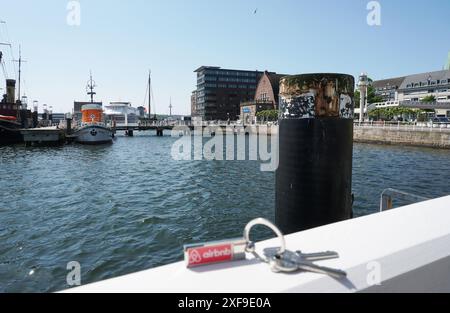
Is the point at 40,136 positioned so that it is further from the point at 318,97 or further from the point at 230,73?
the point at 230,73

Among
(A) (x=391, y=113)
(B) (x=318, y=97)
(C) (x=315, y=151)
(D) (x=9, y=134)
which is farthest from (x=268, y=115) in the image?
(C) (x=315, y=151)

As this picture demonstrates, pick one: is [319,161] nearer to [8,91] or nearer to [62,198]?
[62,198]

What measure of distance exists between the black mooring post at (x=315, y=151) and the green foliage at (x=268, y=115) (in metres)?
108

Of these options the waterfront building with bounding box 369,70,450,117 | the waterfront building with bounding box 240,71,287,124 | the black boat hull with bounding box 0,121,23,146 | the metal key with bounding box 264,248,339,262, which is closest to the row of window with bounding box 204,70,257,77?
the waterfront building with bounding box 240,71,287,124

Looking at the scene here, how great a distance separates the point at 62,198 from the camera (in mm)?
16625

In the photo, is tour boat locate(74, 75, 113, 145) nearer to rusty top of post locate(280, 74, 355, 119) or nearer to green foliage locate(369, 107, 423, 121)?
rusty top of post locate(280, 74, 355, 119)

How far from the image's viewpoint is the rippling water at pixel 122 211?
9062 mm

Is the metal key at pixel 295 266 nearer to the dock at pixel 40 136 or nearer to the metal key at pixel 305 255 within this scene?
the metal key at pixel 305 255

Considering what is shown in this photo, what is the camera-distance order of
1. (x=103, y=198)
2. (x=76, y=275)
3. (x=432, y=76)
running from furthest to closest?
(x=432, y=76), (x=103, y=198), (x=76, y=275)

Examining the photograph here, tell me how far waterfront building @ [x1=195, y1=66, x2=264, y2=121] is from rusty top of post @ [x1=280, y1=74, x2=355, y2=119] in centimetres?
16282

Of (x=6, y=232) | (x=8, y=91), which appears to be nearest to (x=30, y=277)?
(x=6, y=232)

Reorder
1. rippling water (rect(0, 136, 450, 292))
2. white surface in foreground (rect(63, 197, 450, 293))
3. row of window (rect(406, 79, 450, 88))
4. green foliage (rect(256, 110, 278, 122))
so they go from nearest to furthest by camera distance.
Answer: white surface in foreground (rect(63, 197, 450, 293)), rippling water (rect(0, 136, 450, 292)), row of window (rect(406, 79, 450, 88)), green foliage (rect(256, 110, 278, 122))

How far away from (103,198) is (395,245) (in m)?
15.9

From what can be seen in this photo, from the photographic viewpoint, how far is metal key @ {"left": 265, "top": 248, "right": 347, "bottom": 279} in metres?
2.14
